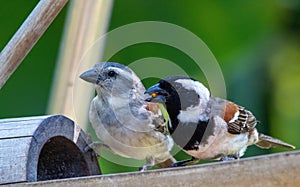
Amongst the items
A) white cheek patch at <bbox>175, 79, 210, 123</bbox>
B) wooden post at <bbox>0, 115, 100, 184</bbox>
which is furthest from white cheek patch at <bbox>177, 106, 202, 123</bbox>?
wooden post at <bbox>0, 115, 100, 184</bbox>

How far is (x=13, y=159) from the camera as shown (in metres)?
1.30

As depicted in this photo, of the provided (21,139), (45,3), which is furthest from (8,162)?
(45,3)

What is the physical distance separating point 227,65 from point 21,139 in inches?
49.5

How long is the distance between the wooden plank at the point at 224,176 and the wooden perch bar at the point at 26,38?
0.25 metres

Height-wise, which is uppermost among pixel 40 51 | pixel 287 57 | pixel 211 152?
pixel 40 51

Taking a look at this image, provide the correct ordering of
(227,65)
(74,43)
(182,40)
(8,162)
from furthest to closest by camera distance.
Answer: (227,65) → (182,40) → (74,43) → (8,162)

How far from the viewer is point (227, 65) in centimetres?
249

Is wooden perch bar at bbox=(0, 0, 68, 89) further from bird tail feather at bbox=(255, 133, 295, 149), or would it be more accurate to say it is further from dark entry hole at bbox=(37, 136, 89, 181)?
bird tail feather at bbox=(255, 133, 295, 149)

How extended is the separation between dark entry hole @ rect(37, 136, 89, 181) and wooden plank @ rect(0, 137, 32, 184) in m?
0.23

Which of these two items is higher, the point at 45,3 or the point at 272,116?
the point at 45,3

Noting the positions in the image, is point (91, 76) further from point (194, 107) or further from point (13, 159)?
point (13, 159)

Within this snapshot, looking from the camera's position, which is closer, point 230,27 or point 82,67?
point 82,67

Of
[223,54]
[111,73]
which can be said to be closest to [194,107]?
[111,73]

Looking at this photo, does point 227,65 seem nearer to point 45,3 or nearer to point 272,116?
point 272,116
